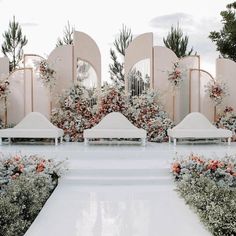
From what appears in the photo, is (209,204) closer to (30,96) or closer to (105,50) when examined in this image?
(30,96)

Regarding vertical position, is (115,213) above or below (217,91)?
below

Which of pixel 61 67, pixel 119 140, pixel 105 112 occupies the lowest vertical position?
pixel 119 140

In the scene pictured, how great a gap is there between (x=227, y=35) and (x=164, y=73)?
6812 millimetres

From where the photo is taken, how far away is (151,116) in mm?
12211

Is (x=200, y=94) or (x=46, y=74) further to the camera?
(x=200, y=94)

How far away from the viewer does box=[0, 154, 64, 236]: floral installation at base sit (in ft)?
14.3

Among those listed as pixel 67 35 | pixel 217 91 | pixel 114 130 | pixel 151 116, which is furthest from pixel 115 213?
pixel 67 35

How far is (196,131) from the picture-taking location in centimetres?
1055

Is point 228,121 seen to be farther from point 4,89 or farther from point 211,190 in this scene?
point 211,190

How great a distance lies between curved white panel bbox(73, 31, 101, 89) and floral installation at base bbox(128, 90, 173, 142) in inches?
54.6

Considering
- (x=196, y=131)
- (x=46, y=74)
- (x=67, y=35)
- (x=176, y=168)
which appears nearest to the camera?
(x=176, y=168)

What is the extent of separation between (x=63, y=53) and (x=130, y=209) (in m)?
8.22

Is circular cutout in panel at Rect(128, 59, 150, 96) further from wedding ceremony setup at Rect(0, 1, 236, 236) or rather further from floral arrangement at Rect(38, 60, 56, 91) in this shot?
floral arrangement at Rect(38, 60, 56, 91)

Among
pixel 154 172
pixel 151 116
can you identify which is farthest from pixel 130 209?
pixel 151 116
